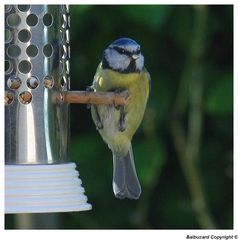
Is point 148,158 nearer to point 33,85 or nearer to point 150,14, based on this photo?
point 150,14

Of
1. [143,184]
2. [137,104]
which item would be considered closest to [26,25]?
[137,104]

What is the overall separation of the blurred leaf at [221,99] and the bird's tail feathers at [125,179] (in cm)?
70

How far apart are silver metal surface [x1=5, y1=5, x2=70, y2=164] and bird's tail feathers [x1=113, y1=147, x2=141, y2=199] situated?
0.54 meters

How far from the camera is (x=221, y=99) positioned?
4.23 meters

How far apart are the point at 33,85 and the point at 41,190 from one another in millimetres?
377

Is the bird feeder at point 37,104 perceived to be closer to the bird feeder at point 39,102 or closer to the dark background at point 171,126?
the bird feeder at point 39,102

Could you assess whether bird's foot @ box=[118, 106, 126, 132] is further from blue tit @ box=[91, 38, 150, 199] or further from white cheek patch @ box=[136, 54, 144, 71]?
white cheek patch @ box=[136, 54, 144, 71]

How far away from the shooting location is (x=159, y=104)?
4320 millimetres

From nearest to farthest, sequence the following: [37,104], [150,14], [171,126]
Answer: [37,104] < [150,14] < [171,126]

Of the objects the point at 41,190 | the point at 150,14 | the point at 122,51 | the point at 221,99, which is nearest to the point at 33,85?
the point at 41,190

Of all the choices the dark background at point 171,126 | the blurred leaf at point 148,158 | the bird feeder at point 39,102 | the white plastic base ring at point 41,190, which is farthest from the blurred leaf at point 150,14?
the white plastic base ring at point 41,190

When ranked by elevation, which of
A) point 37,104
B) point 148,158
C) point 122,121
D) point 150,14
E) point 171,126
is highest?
point 150,14
